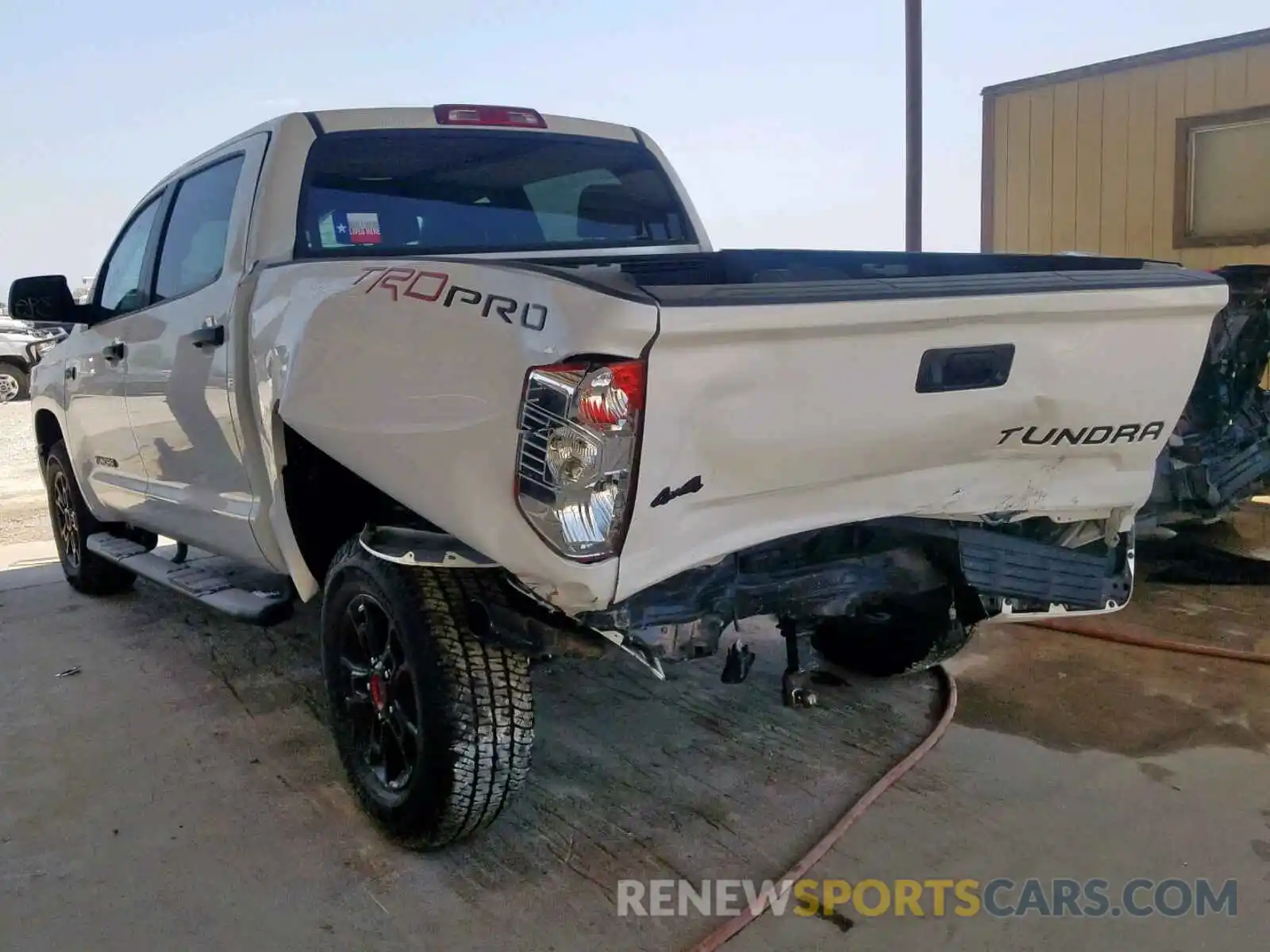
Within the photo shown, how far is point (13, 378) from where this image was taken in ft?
57.2

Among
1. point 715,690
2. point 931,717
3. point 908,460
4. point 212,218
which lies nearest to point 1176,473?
point 931,717

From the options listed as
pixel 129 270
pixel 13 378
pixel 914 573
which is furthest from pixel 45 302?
pixel 13 378

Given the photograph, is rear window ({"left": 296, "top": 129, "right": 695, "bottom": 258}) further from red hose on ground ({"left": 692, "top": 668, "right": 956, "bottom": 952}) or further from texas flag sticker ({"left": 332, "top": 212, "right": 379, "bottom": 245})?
red hose on ground ({"left": 692, "top": 668, "right": 956, "bottom": 952})

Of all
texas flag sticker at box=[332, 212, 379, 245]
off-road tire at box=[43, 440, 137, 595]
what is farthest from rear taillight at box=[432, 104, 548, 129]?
off-road tire at box=[43, 440, 137, 595]

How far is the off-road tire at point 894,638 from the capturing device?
131 inches

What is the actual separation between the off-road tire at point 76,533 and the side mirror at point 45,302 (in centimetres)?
95

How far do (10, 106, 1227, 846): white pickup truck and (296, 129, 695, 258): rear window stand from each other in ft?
0.04

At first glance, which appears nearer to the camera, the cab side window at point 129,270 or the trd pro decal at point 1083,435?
the trd pro decal at point 1083,435

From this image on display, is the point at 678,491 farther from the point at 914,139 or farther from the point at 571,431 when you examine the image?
the point at 914,139

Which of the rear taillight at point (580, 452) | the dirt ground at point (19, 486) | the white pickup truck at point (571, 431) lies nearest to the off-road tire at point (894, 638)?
the white pickup truck at point (571, 431)

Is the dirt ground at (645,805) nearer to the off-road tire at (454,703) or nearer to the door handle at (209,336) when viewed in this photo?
the off-road tire at (454,703)

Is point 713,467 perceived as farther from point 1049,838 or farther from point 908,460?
point 1049,838

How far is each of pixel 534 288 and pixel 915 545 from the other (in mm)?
1374

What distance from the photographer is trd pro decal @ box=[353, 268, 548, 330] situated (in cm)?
201
